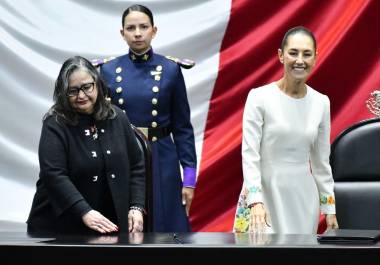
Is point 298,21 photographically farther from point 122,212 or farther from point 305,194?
point 122,212

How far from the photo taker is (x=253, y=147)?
3256 millimetres

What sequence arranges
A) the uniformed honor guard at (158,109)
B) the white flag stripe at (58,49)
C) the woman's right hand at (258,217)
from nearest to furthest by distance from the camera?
the woman's right hand at (258,217)
the uniformed honor guard at (158,109)
the white flag stripe at (58,49)

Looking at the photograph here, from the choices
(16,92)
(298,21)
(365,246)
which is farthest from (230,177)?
(365,246)

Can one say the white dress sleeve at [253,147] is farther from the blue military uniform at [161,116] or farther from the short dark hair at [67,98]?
the short dark hair at [67,98]

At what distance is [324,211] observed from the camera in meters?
3.33

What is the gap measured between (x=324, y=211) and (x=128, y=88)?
2.95 feet

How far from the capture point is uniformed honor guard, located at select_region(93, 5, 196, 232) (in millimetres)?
3621

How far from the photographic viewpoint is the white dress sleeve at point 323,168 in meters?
3.34

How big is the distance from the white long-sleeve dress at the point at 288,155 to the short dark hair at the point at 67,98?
22.3 inches

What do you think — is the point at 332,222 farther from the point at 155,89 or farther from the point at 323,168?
the point at 155,89

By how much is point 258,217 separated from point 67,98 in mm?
766

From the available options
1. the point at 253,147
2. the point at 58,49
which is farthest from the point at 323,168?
the point at 58,49

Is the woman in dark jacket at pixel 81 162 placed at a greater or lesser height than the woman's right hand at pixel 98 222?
greater
